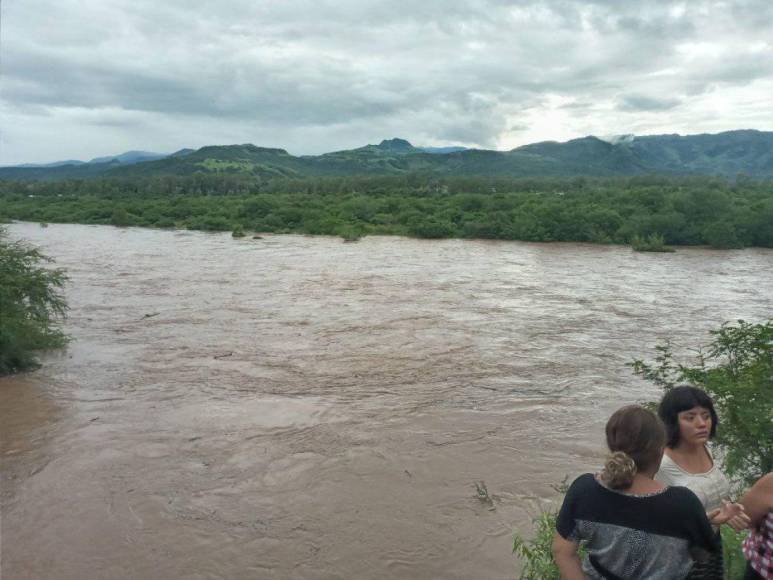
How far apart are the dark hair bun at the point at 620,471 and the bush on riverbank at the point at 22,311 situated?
1032cm

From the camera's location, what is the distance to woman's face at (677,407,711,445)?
10.8ft

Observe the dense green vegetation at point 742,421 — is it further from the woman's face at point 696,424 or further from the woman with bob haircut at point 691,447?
the woman's face at point 696,424

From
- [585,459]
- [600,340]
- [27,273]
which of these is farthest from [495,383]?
[27,273]

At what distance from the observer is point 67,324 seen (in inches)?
580

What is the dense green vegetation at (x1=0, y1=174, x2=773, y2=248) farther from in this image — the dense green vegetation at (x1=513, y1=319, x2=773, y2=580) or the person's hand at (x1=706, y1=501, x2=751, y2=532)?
A: the person's hand at (x1=706, y1=501, x2=751, y2=532)

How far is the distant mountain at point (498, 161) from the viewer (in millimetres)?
133750

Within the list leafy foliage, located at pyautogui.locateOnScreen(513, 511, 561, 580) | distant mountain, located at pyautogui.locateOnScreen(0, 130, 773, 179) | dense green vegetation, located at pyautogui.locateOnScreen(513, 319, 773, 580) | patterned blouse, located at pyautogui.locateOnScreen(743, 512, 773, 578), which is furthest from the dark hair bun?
distant mountain, located at pyautogui.locateOnScreen(0, 130, 773, 179)

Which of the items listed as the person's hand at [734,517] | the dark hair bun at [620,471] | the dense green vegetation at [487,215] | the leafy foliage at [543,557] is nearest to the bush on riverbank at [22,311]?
the leafy foliage at [543,557]

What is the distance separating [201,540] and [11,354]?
267 inches

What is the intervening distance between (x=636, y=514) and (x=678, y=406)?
0.89m

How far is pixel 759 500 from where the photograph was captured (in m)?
2.82

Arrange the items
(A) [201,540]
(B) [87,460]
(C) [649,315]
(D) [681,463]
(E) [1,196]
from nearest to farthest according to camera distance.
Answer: (D) [681,463] → (A) [201,540] → (B) [87,460] → (C) [649,315] → (E) [1,196]

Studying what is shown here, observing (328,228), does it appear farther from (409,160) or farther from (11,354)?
(409,160)

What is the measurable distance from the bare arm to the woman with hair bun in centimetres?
28
